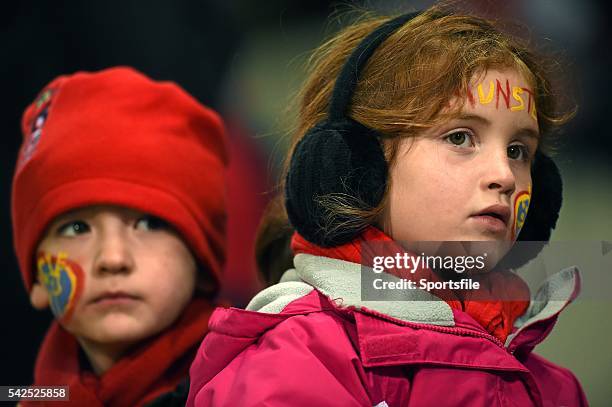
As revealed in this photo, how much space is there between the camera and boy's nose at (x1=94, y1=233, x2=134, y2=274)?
135 cm

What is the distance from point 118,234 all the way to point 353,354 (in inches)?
21.2

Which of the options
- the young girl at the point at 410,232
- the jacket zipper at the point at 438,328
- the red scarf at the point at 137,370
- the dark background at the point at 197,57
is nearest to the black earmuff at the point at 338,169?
the young girl at the point at 410,232

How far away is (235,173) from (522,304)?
1.02 m

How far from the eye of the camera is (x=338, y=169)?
41.9 inches

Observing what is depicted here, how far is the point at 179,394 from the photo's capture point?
51.4 inches

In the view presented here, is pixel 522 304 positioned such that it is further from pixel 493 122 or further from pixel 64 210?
pixel 64 210

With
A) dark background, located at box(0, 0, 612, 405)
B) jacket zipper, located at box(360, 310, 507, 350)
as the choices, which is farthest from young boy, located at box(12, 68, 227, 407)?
jacket zipper, located at box(360, 310, 507, 350)

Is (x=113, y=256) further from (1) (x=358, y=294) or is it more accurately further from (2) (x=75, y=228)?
(1) (x=358, y=294)

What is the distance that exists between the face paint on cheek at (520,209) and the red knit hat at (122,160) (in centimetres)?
55

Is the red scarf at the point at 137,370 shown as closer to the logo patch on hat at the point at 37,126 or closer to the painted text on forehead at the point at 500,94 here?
the logo patch on hat at the point at 37,126

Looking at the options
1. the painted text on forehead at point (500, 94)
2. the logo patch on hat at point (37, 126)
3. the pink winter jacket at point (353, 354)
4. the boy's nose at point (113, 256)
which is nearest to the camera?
the pink winter jacket at point (353, 354)

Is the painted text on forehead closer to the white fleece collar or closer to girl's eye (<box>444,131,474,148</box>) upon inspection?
girl's eye (<box>444,131,474,148</box>)

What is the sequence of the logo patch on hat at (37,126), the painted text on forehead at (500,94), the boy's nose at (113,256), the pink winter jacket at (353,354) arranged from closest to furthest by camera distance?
the pink winter jacket at (353,354) < the painted text on forehead at (500,94) < the boy's nose at (113,256) < the logo patch on hat at (37,126)

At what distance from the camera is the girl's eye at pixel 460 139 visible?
3.49 ft
